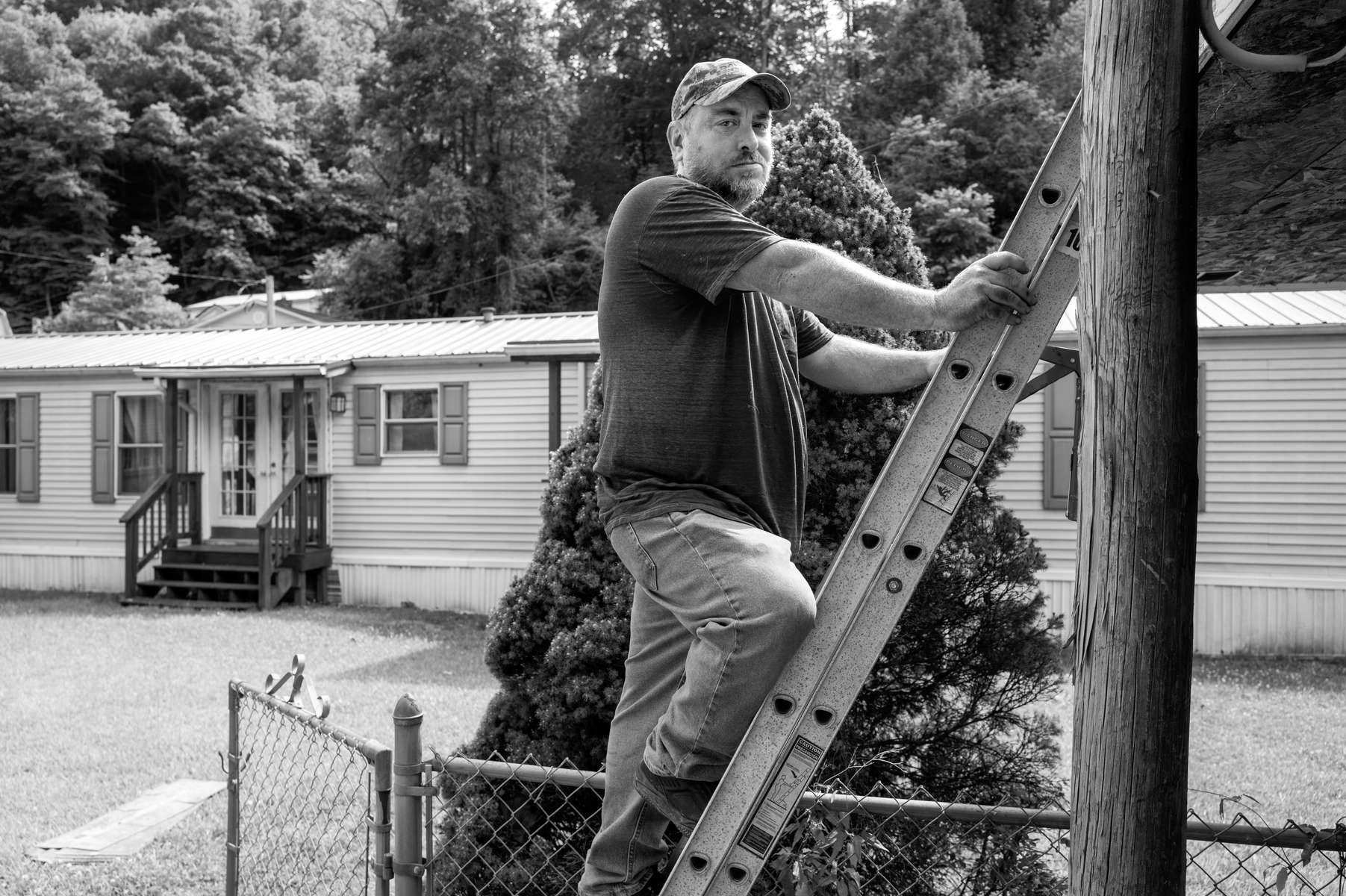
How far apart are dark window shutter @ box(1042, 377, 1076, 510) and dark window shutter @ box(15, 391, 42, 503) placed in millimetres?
13566

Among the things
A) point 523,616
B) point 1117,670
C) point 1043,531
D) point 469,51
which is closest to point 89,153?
point 469,51

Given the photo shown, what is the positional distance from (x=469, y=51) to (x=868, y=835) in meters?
31.5

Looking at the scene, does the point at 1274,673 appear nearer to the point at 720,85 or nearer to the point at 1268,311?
the point at 1268,311

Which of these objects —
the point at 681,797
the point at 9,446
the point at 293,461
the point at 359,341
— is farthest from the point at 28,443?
the point at 681,797

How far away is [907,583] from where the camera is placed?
2.02 m

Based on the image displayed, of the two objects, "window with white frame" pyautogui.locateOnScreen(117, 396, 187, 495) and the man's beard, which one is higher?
the man's beard

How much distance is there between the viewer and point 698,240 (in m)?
2.13

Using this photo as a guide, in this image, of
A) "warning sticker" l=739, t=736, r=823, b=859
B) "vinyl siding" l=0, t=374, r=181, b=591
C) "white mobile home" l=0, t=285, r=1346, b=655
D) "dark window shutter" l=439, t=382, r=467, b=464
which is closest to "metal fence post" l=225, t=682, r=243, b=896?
"warning sticker" l=739, t=736, r=823, b=859

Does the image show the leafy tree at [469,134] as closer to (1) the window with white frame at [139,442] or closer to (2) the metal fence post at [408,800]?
(1) the window with white frame at [139,442]

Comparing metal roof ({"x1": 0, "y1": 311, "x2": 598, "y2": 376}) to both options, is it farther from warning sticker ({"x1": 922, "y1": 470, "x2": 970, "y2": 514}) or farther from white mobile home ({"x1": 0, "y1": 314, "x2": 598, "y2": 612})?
warning sticker ({"x1": 922, "y1": 470, "x2": 970, "y2": 514})

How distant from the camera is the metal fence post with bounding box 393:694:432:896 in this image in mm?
2740

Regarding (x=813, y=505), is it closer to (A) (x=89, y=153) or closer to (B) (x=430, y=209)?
(B) (x=430, y=209)

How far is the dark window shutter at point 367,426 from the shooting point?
1494 cm

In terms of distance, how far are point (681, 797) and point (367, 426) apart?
13420mm
